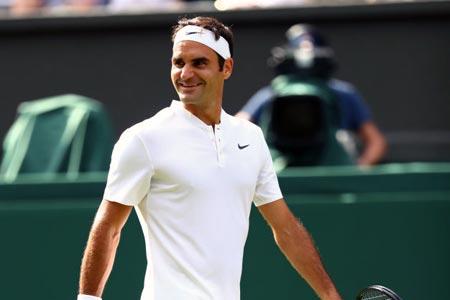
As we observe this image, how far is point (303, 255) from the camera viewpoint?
4.92m

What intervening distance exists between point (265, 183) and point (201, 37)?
63 cm

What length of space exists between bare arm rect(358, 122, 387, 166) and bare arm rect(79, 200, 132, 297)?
4203mm

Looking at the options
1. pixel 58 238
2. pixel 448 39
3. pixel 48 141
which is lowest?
pixel 58 238

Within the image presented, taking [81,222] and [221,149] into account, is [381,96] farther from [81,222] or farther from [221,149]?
[221,149]

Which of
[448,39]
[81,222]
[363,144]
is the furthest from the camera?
[448,39]

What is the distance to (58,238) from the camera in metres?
7.12

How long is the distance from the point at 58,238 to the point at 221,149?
2659 mm

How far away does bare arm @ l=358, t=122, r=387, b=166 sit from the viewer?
853 cm

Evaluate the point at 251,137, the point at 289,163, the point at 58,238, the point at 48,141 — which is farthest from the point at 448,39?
the point at 251,137

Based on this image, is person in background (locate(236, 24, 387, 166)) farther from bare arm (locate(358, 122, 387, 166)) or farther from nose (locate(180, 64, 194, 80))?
nose (locate(180, 64, 194, 80))

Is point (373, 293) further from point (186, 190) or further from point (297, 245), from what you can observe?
point (186, 190)

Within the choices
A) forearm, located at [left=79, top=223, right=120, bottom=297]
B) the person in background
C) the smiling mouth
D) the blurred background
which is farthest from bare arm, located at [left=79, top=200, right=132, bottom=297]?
the person in background

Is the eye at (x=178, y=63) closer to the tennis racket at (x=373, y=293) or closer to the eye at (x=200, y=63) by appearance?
the eye at (x=200, y=63)

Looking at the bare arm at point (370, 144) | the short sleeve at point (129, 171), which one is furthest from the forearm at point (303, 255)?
the bare arm at point (370, 144)
